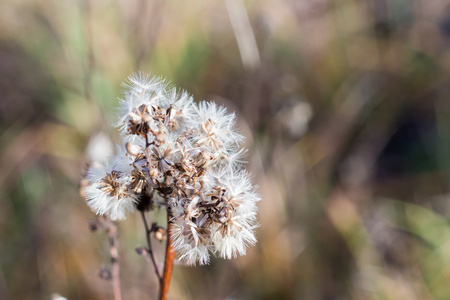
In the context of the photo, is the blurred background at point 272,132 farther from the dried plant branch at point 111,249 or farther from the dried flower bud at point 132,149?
the dried flower bud at point 132,149

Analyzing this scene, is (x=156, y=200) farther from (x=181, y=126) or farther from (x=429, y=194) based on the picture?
(x=429, y=194)

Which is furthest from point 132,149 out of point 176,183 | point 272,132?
point 272,132

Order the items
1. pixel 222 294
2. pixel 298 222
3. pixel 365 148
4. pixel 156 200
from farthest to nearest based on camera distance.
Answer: pixel 365 148, pixel 298 222, pixel 222 294, pixel 156 200

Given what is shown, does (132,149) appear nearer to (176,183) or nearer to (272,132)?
(176,183)

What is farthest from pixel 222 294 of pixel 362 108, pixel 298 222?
pixel 362 108

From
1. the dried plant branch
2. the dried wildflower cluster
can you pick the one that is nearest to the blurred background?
the dried plant branch

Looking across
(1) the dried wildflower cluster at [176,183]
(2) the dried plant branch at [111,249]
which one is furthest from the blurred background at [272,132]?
(1) the dried wildflower cluster at [176,183]
